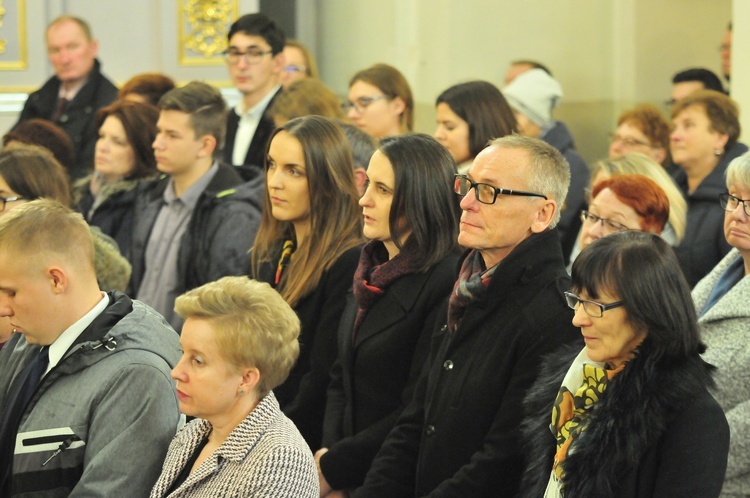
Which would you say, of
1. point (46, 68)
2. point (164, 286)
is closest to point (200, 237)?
point (164, 286)

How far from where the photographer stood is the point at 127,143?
19.5 feet

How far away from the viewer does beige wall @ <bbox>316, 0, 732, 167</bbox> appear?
8930 mm

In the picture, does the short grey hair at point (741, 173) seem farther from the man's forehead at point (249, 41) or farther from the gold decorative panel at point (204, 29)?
the gold decorative panel at point (204, 29)

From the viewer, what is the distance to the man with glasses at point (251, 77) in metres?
6.77

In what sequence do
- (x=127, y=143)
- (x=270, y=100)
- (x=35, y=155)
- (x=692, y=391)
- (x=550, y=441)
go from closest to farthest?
(x=692, y=391)
(x=550, y=441)
(x=35, y=155)
(x=127, y=143)
(x=270, y=100)

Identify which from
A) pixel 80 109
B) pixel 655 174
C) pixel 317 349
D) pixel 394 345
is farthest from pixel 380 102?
pixel 394 345

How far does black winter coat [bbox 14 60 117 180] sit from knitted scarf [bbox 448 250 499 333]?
13.6 feet

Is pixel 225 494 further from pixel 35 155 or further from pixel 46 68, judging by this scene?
pixel 46 68

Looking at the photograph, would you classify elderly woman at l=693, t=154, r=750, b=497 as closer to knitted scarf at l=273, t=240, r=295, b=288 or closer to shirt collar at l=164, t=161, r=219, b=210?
knitted scarf at l=273, t=240, r=295, b=288

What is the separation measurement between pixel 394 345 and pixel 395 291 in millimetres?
172

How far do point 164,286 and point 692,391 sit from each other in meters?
3.04

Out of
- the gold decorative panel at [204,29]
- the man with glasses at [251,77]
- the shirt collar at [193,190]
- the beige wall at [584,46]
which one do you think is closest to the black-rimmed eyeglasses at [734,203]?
the shirt collar at [193,190]

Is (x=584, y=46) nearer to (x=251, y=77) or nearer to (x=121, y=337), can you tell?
(x=251, y=77)

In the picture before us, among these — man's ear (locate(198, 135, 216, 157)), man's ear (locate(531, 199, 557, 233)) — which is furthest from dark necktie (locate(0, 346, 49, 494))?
man's ear (locate(198, 135, 216, 157))
